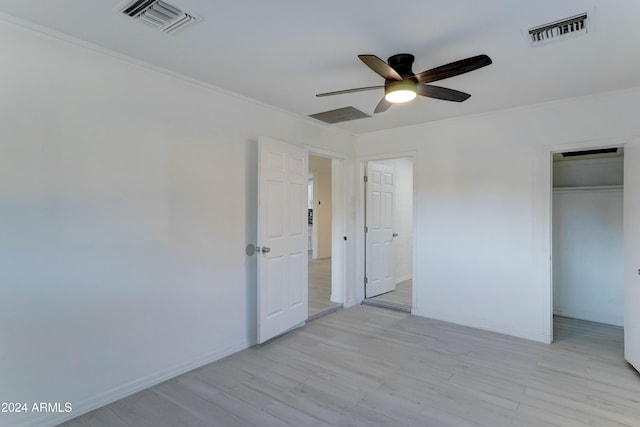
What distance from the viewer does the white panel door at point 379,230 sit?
16.8ft

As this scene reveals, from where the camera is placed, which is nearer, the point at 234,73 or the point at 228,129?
the point at 234,73

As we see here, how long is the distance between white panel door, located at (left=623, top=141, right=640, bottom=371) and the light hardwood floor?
252 mm

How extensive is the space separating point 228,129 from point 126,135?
948mm

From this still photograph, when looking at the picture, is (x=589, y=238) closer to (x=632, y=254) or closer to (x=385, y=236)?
(x=632, y=254)

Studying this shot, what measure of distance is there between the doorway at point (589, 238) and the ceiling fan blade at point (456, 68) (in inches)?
112

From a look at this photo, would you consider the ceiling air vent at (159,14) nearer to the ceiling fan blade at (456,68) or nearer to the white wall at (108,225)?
the white wall at (108,225)

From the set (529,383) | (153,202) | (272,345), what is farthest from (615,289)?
(153,202)

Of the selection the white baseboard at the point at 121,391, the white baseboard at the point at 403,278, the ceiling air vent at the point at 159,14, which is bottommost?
the white baseboard at the point at 121,391

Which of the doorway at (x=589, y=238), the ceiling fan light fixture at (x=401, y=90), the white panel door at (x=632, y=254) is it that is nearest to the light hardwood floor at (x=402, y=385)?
the white panel door at (x=632, y=254)

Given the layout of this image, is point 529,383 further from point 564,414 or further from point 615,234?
point 615,234

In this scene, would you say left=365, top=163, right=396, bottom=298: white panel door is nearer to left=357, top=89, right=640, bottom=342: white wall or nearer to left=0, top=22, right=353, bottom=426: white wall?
left=357, top=89, right=640, bottom=342: white wall

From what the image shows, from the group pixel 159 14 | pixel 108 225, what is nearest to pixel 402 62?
pixel 159 14

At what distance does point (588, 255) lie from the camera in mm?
4188

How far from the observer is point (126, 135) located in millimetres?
2531
